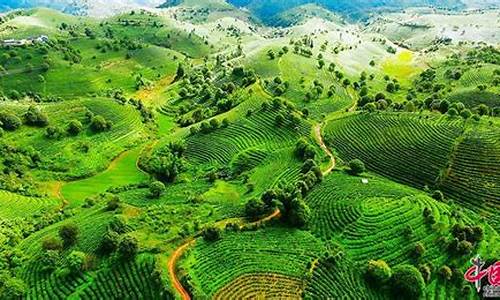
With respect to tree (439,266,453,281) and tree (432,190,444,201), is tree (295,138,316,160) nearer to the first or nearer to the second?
tree (432,190,444,201)

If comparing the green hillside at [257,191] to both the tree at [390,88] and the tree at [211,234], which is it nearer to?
the tree at [211,234]

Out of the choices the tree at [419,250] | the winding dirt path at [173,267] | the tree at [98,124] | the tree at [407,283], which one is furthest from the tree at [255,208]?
the tree at [98,124]

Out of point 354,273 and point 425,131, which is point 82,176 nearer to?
point 354,273

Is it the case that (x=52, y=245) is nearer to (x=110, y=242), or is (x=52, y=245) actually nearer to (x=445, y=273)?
(x=110, y=242)

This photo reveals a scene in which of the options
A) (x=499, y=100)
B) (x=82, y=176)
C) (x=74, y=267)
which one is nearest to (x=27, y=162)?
(x=82, y=176)

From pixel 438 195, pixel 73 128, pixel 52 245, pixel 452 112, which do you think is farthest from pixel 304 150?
pixel 73 128

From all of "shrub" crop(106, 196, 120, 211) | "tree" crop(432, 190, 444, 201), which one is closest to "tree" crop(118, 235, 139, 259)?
"shrub" crop(106, 196, 120, 211)
